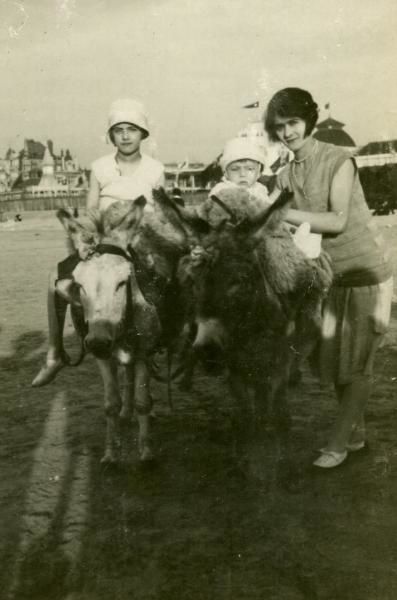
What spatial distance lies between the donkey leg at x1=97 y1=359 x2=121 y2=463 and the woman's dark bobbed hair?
2.13 m

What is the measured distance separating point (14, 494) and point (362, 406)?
8.75 feet

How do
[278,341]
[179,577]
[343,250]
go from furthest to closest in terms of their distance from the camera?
[278,341] < [343,250] < [179,577]

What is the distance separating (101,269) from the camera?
4.46 metres

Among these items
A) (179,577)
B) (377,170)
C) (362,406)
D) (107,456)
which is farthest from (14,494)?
(377,170)

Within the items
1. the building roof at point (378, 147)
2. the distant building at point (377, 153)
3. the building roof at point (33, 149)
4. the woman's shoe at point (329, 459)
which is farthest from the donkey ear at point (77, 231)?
the building roof at point (33, 149)

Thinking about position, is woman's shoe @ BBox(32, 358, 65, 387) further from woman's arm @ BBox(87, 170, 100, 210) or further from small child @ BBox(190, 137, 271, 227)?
small child @ BBox(190, 137, 271, 227)

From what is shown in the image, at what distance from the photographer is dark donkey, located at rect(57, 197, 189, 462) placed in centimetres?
443

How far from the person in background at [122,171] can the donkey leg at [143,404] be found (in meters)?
0.92

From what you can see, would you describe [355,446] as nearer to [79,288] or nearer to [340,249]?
[340,249]

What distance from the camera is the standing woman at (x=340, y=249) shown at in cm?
470

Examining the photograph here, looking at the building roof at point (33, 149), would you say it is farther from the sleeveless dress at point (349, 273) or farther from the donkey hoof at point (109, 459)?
the sleeveless dress at point (349, 273)

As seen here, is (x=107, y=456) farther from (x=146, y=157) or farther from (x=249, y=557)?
(x=146, y=157)

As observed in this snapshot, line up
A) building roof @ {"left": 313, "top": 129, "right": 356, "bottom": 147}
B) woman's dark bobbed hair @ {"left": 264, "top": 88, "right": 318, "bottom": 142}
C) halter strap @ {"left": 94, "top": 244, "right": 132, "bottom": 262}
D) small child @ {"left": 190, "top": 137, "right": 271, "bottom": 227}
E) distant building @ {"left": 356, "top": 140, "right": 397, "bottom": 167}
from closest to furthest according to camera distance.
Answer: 1. halter strap @ {"left": 94, "top": 244, "right": 132, "bottom": 262}
2. woman's dark bobbed hair @ {"left": 264, "top": 88, "right": 318, "bottom": 142}
3. small child @ {"left": 190, "top": 137, "right": 271, "bottom": 227}
4. distant building @ {"left": 356, "top": 140, "right": 397, "bottom": 167}
5. building roof @ {"left": 313, "top": 129, "right": 356, "bottom": 147}

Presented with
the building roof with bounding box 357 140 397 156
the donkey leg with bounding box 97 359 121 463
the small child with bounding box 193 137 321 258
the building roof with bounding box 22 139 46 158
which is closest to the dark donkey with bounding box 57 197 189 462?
the donkey leg with bounding box 97 359 121 463
